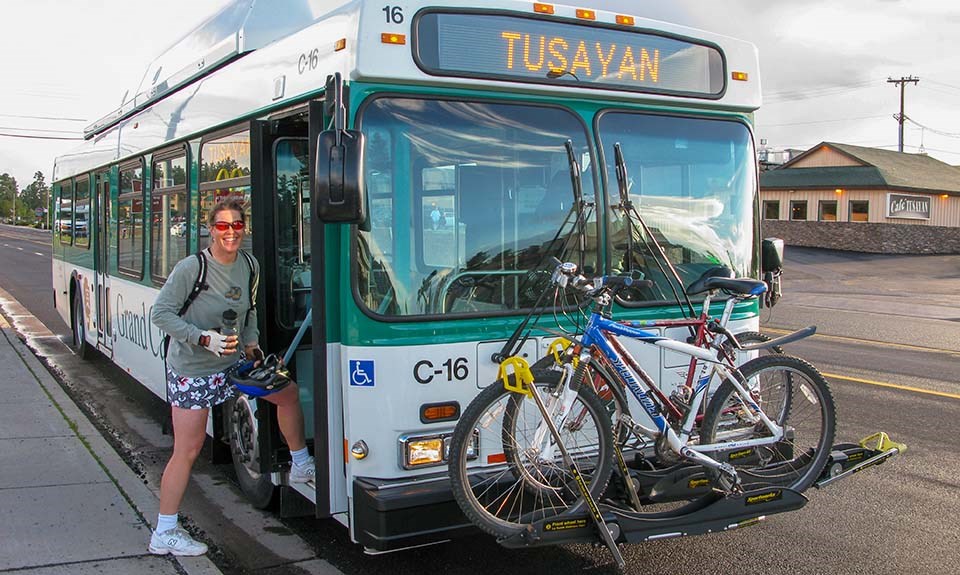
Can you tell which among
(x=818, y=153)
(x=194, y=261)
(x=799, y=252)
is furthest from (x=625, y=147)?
(x=818, y=153)

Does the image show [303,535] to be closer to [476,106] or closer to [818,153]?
[476,106]

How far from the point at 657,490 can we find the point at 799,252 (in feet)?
130

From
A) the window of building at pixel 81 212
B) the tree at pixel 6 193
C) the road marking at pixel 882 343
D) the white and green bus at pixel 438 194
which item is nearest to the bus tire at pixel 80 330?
the window of building at pixel 81 212

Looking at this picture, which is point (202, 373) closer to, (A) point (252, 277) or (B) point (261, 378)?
(B) point (261, 378)

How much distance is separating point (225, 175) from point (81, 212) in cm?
583

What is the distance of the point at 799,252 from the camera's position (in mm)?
41312

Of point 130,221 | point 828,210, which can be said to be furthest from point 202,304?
point 828,210

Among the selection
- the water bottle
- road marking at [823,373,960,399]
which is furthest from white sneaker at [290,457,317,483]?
road marking at [823,373,960,399]

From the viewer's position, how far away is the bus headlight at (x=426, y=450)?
4090 mm

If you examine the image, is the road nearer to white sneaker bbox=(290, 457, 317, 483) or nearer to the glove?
white sneaker bbox=(290, 457, 317, 483)

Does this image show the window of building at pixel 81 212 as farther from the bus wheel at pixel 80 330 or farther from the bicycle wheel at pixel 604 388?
the bicycle wheel at pixel 604 388

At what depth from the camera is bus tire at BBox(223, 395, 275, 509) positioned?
5.45m

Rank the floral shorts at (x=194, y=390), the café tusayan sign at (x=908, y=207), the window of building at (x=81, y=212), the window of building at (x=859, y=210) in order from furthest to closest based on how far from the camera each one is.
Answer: the window of building at (x=859, y=210) < the café tusayan sign at (x=908, y=207) < the window of building at (x=81, y=212) < the floral shorts at (x=194, y=390)

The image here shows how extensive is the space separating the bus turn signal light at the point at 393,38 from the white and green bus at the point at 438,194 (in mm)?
10
